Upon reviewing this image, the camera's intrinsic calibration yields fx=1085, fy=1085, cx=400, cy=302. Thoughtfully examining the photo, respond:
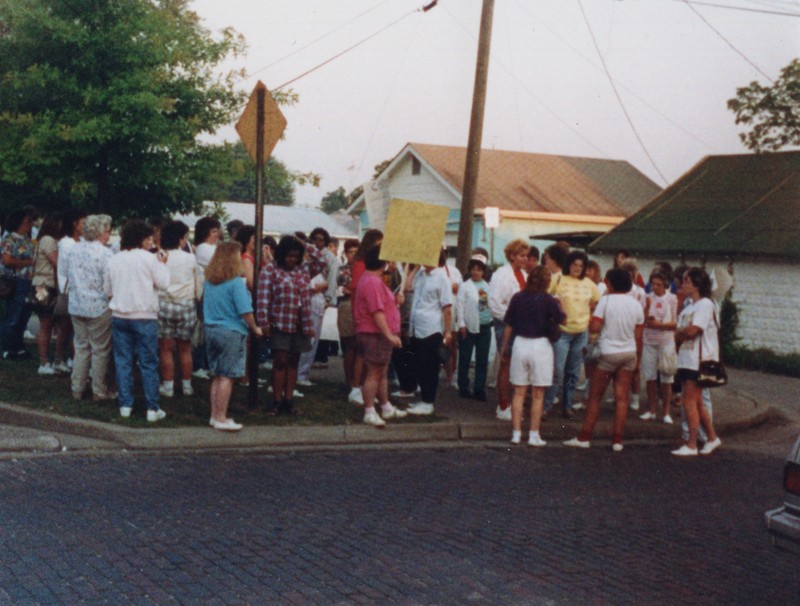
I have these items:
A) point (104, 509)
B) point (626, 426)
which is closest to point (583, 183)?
point (626, 426)

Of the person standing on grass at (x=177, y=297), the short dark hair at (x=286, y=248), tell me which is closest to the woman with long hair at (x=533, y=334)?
the short dark hair at (x=286, y=248)

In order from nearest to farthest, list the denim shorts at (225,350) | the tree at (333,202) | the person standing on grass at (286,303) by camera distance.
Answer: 1. the denim shorts at (225,350)
2. the person standing on grass at (286,303)
3. the tree at (333,202)

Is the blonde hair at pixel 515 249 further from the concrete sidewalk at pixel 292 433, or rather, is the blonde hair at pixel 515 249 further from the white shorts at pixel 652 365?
the white shorts at pixel 652 365

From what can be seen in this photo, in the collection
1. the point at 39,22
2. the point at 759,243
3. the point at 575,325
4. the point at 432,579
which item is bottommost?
the point at 432,579

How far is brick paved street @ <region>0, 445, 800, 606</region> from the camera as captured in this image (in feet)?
19.2

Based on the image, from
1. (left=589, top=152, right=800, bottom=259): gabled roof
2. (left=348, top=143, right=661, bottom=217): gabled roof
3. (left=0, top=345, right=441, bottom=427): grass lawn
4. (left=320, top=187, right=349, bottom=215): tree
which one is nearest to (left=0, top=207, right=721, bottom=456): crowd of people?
(left=0, top=345, right=441, bottom=427): grass lawn

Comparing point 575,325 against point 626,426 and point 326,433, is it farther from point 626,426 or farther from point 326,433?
point 326,433

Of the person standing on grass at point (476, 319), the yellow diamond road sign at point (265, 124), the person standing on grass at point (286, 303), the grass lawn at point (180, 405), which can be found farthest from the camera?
the person standing on grass at point (476, 319)

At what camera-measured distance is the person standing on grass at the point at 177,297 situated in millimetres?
11047

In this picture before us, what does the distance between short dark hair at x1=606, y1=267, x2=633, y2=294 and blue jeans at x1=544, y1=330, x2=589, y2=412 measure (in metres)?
1.30

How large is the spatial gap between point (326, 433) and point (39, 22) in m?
12.5

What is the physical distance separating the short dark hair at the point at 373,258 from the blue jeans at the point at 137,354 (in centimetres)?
223

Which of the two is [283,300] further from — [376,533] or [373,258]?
[376,533]

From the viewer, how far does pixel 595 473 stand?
32.2 feet
